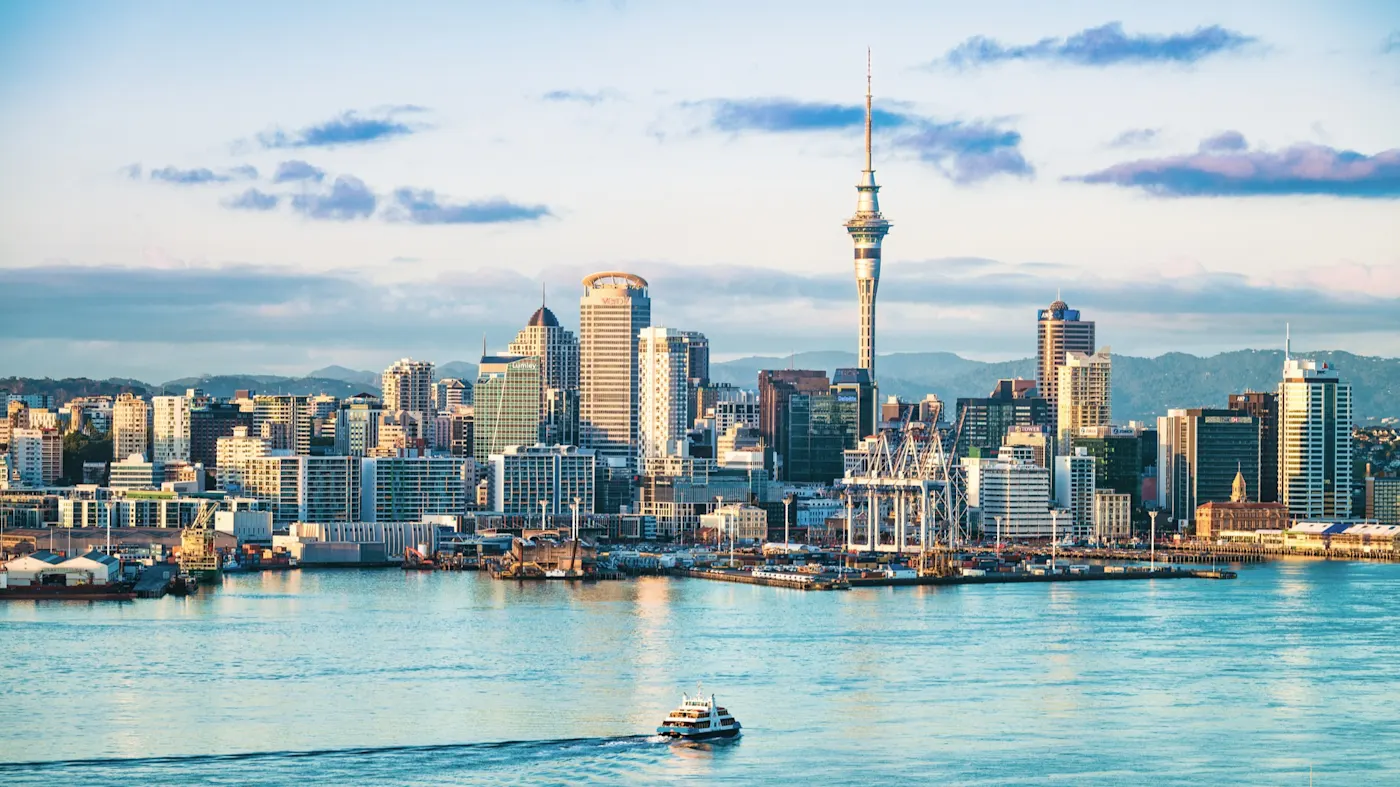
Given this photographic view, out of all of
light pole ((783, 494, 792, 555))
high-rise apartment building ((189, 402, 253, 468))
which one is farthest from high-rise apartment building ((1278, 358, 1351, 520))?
high-rise apartment building ((189, 402, 253, 468))

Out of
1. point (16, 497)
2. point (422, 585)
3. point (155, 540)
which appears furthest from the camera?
point (16, 497)

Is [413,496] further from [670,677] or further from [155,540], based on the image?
[670,677]

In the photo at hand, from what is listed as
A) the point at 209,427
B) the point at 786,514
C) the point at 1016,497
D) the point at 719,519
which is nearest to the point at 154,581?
the point at 719,519

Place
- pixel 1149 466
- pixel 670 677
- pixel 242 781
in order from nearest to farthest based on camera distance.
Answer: pixel 242 781
pixel 670 677
pixel 1149 466

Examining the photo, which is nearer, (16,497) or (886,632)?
(886,632)

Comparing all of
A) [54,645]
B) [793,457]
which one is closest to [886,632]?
[54,645]

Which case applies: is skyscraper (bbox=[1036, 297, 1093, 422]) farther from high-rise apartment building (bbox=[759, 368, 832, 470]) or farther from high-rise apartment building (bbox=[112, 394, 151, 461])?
high-rise apartment building (bbox=[112, 394, 151, 461])
